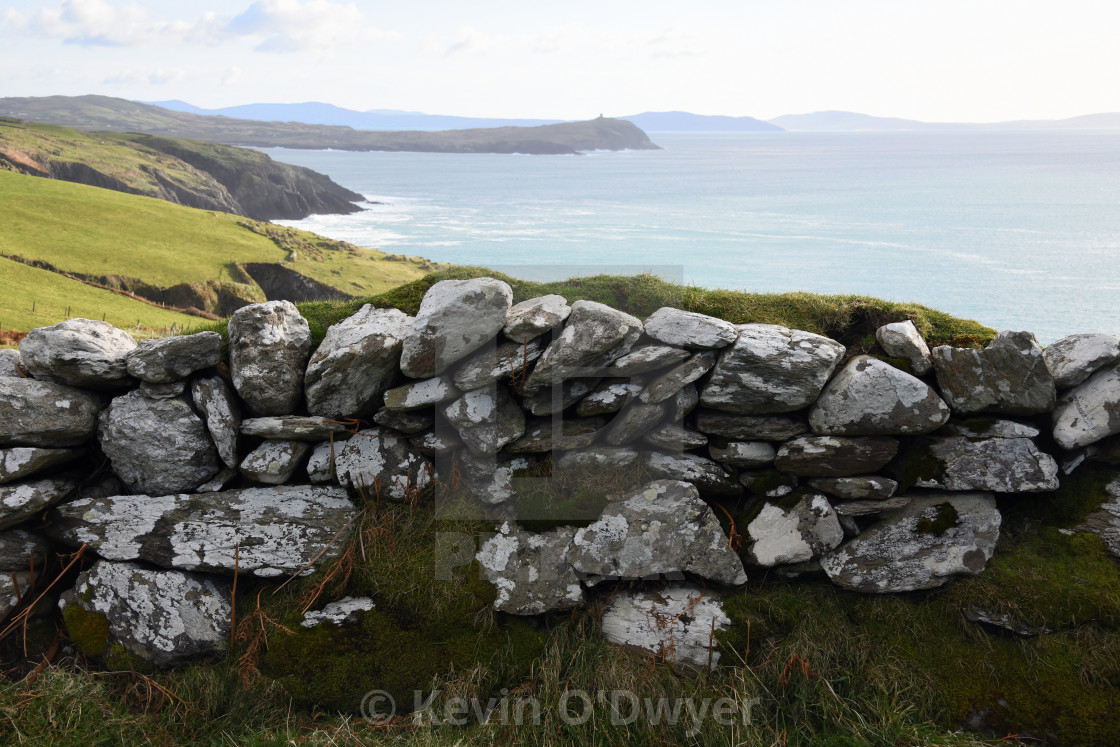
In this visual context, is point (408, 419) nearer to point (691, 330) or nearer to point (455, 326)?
point (455, 326)

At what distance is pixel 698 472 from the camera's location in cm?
622

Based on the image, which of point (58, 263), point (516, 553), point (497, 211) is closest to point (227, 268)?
point (58, 263)

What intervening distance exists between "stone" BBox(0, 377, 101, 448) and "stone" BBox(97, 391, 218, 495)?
0.62 ft

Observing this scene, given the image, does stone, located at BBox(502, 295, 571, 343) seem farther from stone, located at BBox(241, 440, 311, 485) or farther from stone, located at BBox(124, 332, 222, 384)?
stone, located at BBox(124, 332, 222, 384)

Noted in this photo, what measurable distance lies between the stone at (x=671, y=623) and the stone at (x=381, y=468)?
2348 millimetres

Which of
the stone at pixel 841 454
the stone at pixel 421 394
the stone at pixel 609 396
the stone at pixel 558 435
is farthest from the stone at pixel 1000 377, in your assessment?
the stone at pixel 421 394

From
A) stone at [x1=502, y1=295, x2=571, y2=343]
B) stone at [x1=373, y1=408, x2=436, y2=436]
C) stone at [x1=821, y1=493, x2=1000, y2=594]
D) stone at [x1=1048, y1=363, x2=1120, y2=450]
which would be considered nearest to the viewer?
stone at [x1=1048, y1=363, x2=1120, y2=450]

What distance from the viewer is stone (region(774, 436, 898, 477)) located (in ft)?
19.2

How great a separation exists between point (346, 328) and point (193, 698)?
3649mm

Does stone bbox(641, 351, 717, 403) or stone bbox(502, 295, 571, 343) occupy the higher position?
stone bbox(502, 295, 571, 343)

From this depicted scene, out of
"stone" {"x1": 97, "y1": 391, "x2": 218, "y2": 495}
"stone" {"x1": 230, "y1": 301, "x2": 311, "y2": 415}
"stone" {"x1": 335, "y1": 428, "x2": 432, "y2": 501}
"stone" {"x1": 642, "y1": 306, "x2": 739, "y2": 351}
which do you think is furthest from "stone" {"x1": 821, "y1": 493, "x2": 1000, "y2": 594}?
"stone" {"x1": 97, "y1": 391, "x2": 218, "y2": 495}

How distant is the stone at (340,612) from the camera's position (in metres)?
5.75

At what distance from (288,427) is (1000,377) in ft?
22.6

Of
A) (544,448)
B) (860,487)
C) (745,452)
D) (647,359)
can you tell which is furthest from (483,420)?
(860,487)
